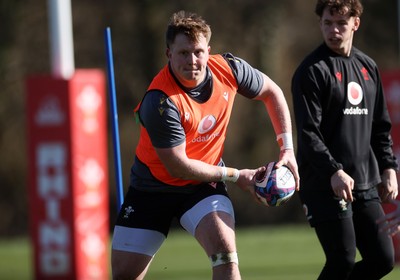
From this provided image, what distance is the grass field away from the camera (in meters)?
11.1

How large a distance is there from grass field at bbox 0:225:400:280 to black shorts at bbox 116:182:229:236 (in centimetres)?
380

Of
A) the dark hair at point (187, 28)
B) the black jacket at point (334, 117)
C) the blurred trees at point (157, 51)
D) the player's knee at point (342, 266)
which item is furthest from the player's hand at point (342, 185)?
the blurred trees at point (157, 51)

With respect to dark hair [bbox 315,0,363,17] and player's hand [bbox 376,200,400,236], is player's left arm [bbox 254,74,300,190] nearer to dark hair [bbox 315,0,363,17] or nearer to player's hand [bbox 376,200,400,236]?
dark hair [bbox 315,0,363,17]

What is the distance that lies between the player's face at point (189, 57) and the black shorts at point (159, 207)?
0.71 metres

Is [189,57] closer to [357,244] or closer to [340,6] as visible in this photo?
[340,6]

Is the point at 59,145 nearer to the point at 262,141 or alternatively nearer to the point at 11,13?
the point at 11,13

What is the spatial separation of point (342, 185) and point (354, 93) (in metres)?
0.69

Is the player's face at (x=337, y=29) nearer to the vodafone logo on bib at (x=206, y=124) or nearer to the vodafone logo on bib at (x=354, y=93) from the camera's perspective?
the vodafone logo on bib at (x=354, y=93)

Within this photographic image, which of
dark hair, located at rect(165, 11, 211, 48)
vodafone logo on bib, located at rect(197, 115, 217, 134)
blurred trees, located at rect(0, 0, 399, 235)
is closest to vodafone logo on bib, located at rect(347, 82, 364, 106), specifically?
vodafone logo on bib, located at rect(197, 115, 217, 134)

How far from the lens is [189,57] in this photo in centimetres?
576

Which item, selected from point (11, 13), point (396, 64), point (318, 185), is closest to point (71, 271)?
point (318, 185)

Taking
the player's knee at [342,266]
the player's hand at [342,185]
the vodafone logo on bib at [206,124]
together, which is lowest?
the player's knee at [342,266]

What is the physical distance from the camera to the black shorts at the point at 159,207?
609cm

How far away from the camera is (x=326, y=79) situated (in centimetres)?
625
